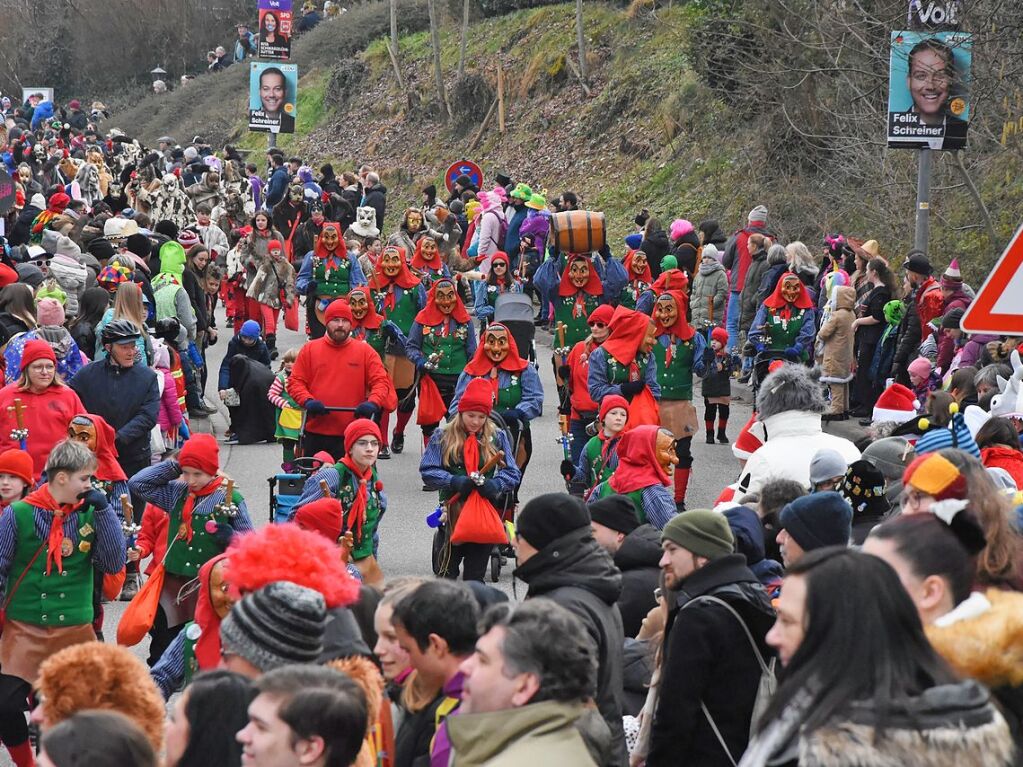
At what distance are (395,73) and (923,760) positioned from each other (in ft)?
161

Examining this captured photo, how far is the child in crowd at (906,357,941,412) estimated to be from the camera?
1385cm

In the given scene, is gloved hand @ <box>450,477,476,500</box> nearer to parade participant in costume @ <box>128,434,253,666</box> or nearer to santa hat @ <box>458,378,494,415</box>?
santa hat @ <box>458,378,494,415</box>

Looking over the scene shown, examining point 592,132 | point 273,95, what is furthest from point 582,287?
point 592,132

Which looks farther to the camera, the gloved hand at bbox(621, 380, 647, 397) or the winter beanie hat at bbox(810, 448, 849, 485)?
the gloved hand at bbox(621, 380, 647, 397)

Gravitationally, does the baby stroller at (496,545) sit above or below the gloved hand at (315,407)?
below

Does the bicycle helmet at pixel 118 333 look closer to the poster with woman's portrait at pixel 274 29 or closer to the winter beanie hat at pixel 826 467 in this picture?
the winter beanie hat at pixel 826 467

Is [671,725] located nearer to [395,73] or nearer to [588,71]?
[588,71]

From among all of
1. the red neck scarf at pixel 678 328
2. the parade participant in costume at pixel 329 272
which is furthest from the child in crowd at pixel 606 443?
the parade participant in costume at pixel 329 272

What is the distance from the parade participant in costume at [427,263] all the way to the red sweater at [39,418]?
23.9 feet

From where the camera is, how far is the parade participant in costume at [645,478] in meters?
9.23

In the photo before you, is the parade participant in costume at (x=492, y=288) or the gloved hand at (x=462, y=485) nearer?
the gloved hand at (x=462, y=485)

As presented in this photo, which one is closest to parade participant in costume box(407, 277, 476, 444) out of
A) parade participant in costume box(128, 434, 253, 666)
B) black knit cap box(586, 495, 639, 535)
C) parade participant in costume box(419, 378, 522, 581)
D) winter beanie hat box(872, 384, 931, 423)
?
parade participant in costume box(419, 378, 522, 581)

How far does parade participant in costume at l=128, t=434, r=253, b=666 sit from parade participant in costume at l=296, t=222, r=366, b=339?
8803 mm

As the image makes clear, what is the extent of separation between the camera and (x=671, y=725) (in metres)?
5.02
